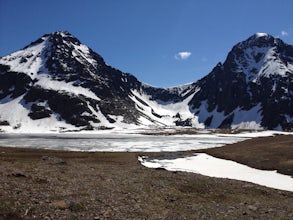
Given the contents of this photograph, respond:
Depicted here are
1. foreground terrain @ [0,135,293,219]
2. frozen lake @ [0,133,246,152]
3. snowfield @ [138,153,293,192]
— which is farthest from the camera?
frozen lake @ [0,133,246,152]

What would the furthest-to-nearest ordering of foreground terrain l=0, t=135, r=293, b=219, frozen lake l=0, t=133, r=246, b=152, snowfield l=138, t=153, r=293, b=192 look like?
frozen lake l=0, t=133, r=246, b=152 < snowfield l=138, t=153, r=293, b=192 < foreground terrain l=0, t=135, r=293, b=219

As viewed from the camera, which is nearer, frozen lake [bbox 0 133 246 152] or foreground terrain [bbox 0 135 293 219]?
foreground terrain [bbox 0 135 293 219]

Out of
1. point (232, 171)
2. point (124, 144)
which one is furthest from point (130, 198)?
point (124, 144)

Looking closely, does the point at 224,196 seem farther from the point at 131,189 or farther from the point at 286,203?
the point at 131,189

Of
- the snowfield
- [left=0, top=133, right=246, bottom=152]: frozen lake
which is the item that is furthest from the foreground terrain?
[left=0, top=133, right=246, bottom=152]: frozen lake

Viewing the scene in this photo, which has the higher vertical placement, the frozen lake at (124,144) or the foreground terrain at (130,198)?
the frozen lake at (124,144)

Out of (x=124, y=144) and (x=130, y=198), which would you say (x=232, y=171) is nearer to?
(x=130, y=198)

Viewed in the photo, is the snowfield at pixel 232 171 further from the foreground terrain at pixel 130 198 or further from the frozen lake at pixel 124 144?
the frozen lake at pixel 124 144

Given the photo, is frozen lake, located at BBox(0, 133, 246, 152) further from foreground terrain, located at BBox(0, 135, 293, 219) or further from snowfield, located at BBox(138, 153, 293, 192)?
foreground terrain, located at BBox(0, 135, 293, 219)

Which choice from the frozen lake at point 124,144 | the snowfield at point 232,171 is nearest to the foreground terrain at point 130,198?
the snowfield at point 232,171

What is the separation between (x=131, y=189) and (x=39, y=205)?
31.2 ft

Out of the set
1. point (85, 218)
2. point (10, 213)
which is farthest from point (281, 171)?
point (10, 213)

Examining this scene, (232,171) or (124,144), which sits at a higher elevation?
(124,144)

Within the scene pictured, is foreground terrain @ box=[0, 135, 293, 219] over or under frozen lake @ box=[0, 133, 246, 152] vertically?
under
